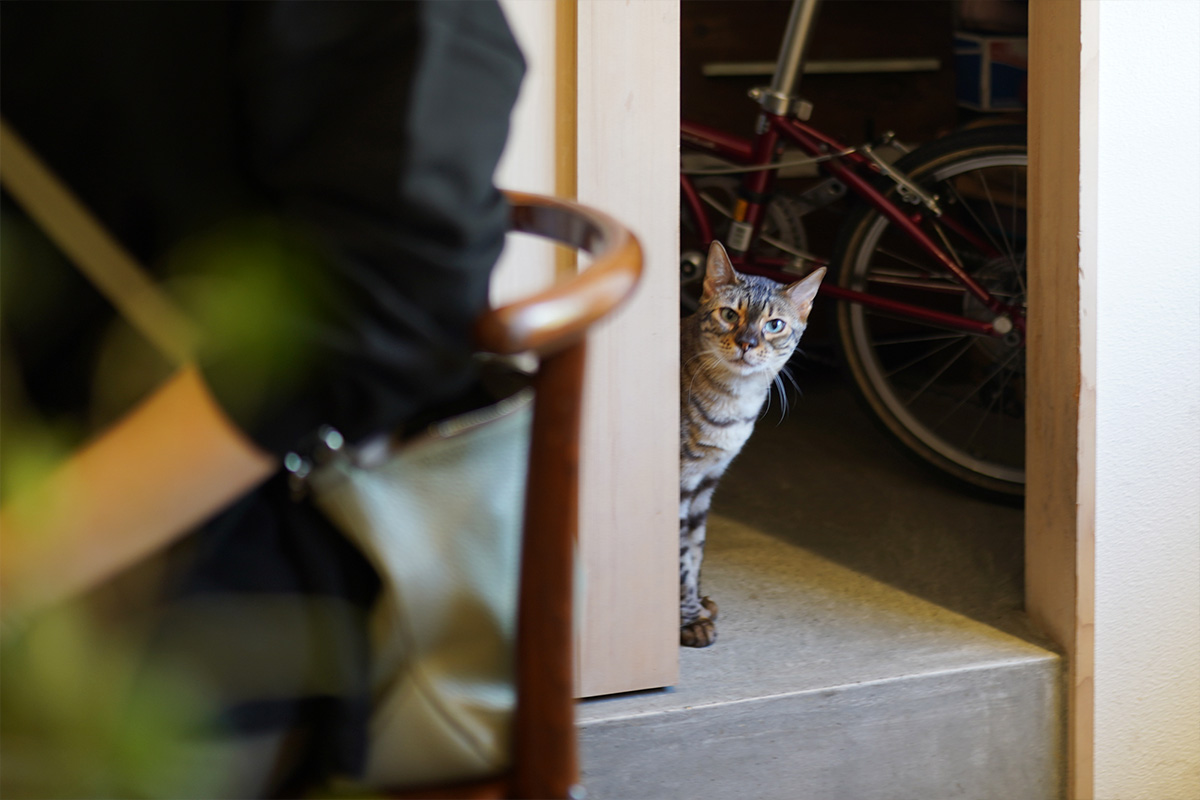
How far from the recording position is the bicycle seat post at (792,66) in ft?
6.35

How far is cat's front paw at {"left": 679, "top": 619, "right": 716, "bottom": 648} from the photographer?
147cm

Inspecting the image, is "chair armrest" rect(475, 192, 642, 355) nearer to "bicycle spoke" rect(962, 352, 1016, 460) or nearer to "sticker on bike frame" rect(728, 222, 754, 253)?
"sticker on bike frame" rect(728, 222, 754, 253)

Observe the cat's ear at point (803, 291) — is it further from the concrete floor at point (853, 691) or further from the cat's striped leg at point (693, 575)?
the concrete floor at point (853, 691)

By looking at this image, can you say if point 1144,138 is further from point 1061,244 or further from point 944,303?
point 944,303

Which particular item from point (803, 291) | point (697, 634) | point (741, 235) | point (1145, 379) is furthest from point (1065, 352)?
point (741, 235)

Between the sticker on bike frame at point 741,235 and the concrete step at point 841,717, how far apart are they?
0.78 meters

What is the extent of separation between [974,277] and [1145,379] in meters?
0.62

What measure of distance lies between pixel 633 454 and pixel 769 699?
Answer: 35 cm

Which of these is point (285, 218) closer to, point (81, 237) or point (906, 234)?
point (81, 237)

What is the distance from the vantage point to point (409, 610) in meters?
0.56

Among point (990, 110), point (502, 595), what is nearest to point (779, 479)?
point (990, 110)

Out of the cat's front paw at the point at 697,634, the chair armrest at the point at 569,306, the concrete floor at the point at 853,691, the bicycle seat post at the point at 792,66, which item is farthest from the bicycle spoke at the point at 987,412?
the chair armrest at the point at 569,306

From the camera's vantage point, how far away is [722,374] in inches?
63.4

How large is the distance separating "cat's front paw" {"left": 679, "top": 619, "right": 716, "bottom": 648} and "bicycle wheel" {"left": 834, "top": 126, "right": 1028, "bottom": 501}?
768mm
